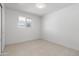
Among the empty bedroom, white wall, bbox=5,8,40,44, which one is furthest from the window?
white wall, bbox=5,8,40,44

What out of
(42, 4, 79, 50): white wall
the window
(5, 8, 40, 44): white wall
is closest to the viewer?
(42, 4, 79, 50): white wall

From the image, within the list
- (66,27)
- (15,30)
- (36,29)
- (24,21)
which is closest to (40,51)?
(66,27)

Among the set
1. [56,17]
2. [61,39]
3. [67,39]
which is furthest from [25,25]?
[67,39]

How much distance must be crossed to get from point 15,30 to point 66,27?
3.22 m

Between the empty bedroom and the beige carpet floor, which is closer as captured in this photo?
the beige carpet floor

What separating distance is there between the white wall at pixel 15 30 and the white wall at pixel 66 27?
1737mm

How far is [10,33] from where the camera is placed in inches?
138

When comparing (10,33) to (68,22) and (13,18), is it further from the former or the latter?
(68,22)

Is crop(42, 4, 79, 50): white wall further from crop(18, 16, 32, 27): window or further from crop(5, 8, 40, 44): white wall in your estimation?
crop(18, 16, 32, 27): window

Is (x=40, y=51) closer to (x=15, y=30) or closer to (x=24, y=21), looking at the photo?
(x=15, y=30)

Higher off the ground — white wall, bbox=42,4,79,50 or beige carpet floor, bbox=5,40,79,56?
white wall, bbox=42,4,79,50

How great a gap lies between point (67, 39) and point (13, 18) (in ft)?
11.6

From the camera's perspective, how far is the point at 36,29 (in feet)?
17.5

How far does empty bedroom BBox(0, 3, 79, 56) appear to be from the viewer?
248 centimetres
